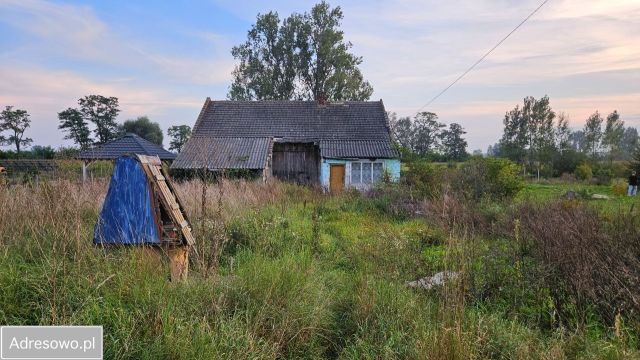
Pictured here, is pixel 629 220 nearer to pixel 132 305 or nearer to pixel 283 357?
pixel 283 357

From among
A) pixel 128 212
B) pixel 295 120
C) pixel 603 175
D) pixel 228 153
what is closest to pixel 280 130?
pixel 295 120

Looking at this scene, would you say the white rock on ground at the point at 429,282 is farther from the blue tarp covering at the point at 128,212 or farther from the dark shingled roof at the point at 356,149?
the dark shingled roof at the point at 356,149

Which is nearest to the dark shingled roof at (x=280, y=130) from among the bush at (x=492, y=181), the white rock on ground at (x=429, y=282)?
the bush at (x=492, y=181)

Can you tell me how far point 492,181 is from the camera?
14.0 meters

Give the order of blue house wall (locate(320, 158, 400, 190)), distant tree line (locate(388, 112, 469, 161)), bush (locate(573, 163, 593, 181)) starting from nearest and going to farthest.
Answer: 1. blue house wall (locate(320, 158, 400, 190))
2. bush (locate(573, 163, 593, 181))
3. distant tree line (locate(388, 112, 469, 161))

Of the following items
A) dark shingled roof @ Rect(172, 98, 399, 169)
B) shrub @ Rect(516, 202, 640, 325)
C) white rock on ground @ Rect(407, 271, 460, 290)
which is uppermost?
dark shingled roof @ Rect(172, 98, 399, 169)

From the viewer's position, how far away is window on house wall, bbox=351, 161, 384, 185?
22391 mm

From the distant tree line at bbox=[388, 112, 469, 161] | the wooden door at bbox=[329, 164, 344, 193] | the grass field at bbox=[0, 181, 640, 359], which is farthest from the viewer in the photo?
the distant tree line at bbox=[388, 112, 469, 161]

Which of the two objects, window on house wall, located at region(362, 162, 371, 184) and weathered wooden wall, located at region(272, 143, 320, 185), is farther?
weathered wooden wall, located at region(272, 143, 320, 185)

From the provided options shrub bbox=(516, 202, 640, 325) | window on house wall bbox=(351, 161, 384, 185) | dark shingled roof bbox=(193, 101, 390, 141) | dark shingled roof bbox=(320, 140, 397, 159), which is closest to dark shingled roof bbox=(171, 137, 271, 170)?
dark shingled roof bbox=(193, 101, 390, 141)

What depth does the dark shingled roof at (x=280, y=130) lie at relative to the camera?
2233cm

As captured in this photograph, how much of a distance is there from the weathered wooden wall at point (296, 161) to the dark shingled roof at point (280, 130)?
1.86 feet

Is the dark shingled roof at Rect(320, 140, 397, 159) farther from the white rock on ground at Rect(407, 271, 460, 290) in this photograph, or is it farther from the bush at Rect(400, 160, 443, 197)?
the white rock on ground at Rect(407, 271, 460, 290)

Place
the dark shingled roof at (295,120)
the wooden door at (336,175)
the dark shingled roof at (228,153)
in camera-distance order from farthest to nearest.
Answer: the dark shingled roof at (295,120) < the wooden door at (336,175) < the dark shingled roof at (228,153)
